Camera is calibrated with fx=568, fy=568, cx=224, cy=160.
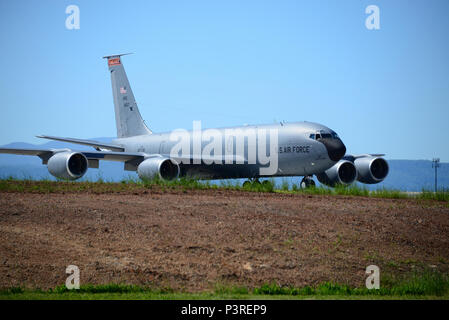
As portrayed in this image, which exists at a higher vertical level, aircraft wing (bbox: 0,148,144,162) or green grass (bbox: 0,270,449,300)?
aircraft wing (bbox: 0,148,144,162)

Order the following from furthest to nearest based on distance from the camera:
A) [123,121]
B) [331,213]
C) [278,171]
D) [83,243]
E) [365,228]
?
[123,121], [278,171], [331,213], [365,228], [83,243]

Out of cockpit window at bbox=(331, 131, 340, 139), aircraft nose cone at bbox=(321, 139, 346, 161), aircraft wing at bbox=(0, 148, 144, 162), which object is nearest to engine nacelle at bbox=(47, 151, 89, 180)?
aircraft wing at bbox=(0, 148, 144, 162)

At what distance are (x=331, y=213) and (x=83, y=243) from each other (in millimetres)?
5794

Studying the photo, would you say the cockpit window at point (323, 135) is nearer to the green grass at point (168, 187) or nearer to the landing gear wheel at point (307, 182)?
the landing gear wheel at point (307, 182)

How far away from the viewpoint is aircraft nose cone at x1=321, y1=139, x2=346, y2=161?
75.3ft

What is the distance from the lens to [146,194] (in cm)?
1551

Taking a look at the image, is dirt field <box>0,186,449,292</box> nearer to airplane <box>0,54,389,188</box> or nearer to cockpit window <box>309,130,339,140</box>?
airplane <box>0,54,389,188</box>

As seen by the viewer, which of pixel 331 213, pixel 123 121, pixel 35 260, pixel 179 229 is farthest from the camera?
pixel 123 121

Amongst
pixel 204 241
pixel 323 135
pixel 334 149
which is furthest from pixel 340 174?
pixel 204 241

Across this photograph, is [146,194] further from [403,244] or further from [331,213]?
[403,244]

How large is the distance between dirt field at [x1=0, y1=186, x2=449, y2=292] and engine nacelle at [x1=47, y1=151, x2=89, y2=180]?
278 inches

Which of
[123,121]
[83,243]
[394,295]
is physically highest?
[123,121]
